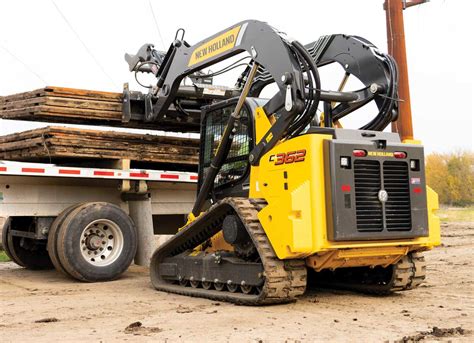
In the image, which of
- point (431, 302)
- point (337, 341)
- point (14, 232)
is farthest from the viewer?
point (14, 232)

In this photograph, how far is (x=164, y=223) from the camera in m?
10.9

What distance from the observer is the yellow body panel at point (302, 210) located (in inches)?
237

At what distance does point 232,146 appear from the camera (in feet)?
24.9

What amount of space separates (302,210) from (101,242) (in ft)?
12.8

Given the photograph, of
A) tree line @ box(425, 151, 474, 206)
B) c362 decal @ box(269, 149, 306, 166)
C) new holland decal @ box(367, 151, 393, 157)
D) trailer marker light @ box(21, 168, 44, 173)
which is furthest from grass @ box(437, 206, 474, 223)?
c362 decal @ box(269, 149, 306, 166)

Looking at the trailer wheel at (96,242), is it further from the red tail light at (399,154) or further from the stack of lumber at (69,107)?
the red tail light at (399,154)

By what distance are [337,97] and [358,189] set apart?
61.2 inches

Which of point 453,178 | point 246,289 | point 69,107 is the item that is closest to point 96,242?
point 69,107

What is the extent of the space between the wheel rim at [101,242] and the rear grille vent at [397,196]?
413 cm

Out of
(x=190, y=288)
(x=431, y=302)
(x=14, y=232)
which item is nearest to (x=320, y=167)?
(x=431, y=302)

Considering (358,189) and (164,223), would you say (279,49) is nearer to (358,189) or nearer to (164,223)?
(358,189)

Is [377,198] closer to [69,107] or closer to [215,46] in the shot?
[215,46]

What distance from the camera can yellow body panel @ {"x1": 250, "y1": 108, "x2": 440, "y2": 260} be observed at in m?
6.01

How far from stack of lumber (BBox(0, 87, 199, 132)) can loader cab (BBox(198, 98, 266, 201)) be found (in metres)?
1.73
